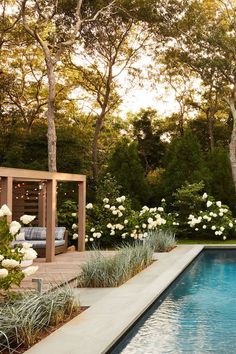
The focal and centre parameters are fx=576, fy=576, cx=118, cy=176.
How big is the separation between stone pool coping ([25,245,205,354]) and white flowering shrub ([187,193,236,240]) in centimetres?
686

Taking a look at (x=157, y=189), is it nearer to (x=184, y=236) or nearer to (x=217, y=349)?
(x=184, y=236)

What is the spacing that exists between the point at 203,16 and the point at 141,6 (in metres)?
2.36

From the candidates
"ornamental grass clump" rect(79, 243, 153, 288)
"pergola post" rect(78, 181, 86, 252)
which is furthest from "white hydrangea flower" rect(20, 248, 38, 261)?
"pergola post" rect(78, 181, 86, 252)

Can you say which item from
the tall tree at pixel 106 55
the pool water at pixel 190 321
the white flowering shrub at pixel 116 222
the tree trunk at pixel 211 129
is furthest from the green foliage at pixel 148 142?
the pool water at pixel 190 321

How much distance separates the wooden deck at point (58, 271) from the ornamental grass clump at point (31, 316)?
143 cm

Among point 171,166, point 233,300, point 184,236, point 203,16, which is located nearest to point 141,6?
point 203,16

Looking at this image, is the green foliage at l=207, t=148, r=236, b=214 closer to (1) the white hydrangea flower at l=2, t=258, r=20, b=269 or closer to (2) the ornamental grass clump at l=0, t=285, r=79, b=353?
(2) the ornamental grass clump at l=0, t=285, r=79, b=353

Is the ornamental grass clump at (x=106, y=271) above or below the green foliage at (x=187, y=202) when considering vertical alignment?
below

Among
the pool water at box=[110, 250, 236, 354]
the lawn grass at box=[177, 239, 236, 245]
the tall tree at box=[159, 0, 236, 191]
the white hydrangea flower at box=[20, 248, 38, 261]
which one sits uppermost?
the tall tree at box=[159, 0, 236, 191]

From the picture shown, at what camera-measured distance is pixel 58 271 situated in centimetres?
1053

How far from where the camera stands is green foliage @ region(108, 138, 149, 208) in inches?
818

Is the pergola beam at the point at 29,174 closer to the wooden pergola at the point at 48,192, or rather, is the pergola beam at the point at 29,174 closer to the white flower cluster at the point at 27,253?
the wooden pergola at the point at 48,192

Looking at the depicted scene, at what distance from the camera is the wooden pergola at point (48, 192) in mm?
10008

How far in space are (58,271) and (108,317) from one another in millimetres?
3959
